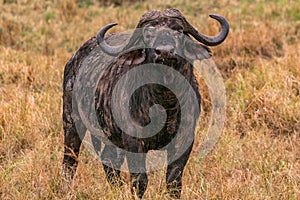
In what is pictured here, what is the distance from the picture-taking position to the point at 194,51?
320 cm

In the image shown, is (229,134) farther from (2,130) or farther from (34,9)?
(34,9)

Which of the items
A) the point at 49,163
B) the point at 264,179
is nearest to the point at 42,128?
the point at 49,163

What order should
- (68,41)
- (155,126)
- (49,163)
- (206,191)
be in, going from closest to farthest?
(155,126) → (206,191) → (49,163) → (68,41)

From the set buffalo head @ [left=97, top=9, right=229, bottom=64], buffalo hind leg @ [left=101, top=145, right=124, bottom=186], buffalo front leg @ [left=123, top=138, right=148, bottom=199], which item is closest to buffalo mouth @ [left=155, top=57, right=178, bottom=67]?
buffalo head @ [left=97, top=9, right=229, bottom=64]

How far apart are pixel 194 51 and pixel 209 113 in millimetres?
2349

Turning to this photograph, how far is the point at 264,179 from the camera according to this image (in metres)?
3.94

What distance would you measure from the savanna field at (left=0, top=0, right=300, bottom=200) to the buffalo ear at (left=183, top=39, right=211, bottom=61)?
867 mm

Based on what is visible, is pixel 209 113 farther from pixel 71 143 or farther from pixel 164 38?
pixel 164 38

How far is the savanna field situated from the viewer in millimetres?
3822

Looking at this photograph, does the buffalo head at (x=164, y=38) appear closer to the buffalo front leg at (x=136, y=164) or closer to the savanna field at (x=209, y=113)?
the buffalo front leg at (x=136, y=164)

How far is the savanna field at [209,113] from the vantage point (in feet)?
12.5

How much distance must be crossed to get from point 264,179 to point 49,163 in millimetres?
1756

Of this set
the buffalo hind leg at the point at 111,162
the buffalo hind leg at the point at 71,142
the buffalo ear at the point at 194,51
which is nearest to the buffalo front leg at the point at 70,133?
the buffalo hind leg at the point at 71,142

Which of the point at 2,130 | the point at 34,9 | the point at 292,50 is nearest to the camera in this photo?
the point at 2,130
